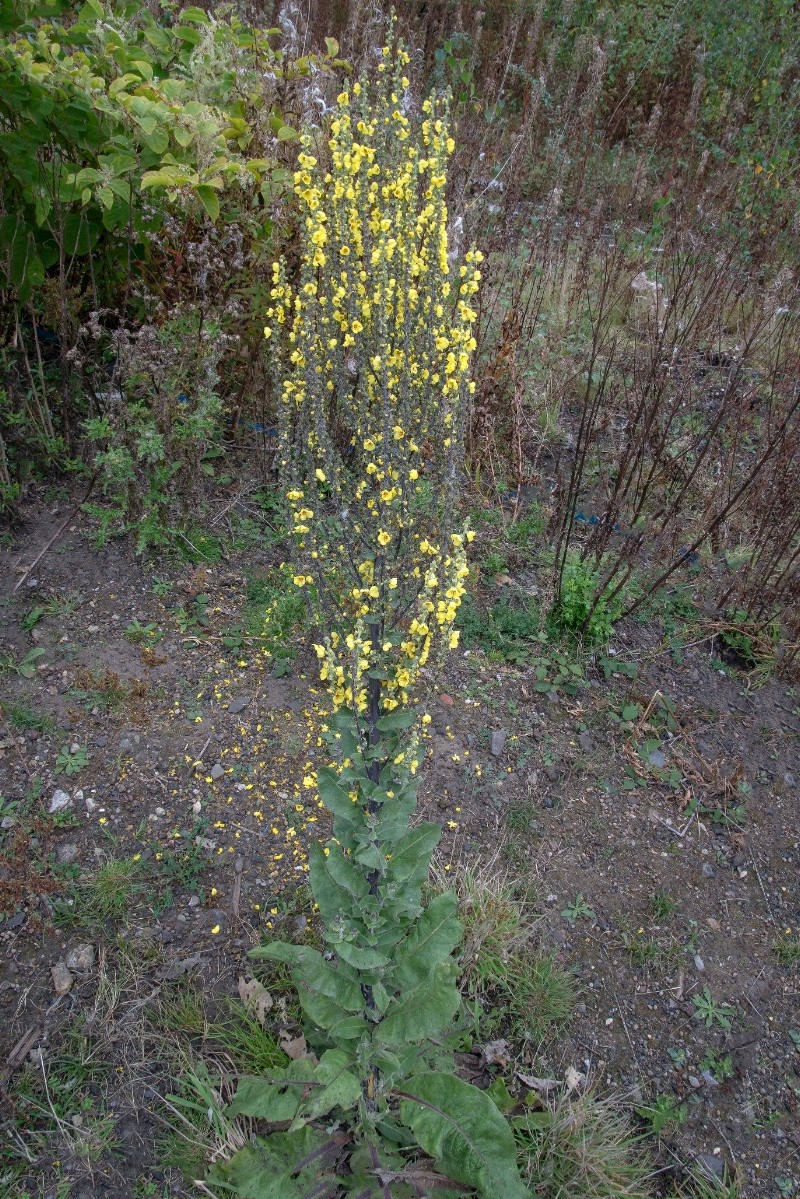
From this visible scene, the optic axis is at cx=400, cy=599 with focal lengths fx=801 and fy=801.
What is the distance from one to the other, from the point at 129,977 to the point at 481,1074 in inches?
42.3

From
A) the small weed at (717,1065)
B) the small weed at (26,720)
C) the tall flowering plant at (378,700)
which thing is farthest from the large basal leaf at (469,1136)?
the small weed at (26,720)

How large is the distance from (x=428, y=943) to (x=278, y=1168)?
66cm

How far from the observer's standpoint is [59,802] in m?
2.72

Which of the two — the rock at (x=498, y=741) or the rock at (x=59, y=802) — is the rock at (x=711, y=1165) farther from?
the rock at (x=59, y=802)

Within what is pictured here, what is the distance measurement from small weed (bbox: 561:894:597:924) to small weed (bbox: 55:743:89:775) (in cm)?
176

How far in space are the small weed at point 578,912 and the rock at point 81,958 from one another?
1.53 m

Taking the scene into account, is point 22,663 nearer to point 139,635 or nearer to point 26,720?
point 26,720

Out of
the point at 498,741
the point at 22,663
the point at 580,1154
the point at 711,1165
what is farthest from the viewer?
the point at 498,741

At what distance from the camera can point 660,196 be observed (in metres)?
6.13

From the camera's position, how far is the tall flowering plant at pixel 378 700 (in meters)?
1.85

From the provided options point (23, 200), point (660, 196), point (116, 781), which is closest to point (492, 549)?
point (116, 781)

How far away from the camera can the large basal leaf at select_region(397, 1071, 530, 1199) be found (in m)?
1.92

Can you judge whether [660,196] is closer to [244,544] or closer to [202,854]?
[244,544]

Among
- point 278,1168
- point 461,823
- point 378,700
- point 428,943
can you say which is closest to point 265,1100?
point 278,1168
